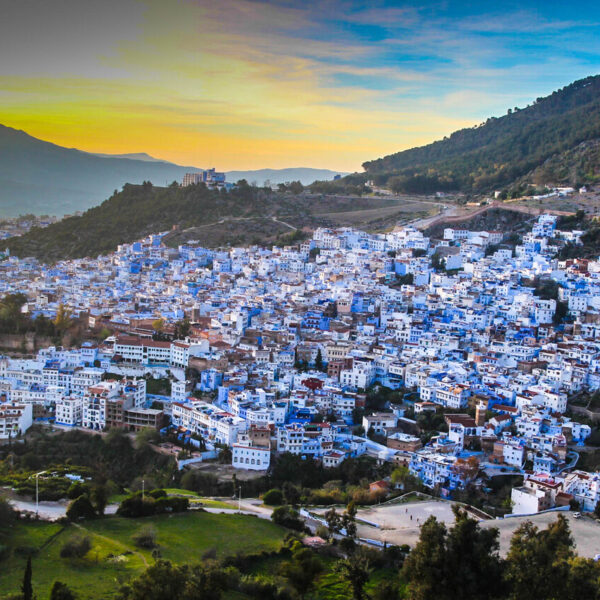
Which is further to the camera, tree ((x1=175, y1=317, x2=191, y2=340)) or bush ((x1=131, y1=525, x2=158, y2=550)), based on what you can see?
tree ((x1=175, y1=317, x2=191, y2=340))

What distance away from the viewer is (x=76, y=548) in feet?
32.1

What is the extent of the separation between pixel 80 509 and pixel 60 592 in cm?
266

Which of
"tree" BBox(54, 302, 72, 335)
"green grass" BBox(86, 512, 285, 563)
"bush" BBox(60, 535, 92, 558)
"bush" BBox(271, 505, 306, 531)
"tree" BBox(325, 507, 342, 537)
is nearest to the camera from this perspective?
"bush" BBox(60, 535, 92, 558)

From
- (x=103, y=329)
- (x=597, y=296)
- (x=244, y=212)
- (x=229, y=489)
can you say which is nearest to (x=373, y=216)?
(x=244, y=212)

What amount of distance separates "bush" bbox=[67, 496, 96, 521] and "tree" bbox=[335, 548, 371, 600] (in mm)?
3587

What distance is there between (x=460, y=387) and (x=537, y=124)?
90.4ft

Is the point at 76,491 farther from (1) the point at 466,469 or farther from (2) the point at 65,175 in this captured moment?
(2) the point at 65,175

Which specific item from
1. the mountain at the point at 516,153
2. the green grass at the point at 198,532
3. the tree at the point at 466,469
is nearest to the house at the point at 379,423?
the tree at the point at 466,469

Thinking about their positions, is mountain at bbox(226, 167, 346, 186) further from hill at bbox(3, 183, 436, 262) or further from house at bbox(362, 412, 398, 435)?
house at bbox(362, 412, 398, 435)

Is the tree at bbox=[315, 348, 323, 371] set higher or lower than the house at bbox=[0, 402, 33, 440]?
higher

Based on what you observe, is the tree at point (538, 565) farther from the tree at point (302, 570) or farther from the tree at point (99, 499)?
the tree at point (99, 499)

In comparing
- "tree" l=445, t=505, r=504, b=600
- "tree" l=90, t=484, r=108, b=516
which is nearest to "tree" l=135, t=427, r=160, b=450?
"tree" l=90, t=484, r=108, b=516

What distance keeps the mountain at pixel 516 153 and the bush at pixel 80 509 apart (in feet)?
76.9

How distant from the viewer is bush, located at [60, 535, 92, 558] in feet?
32.0
